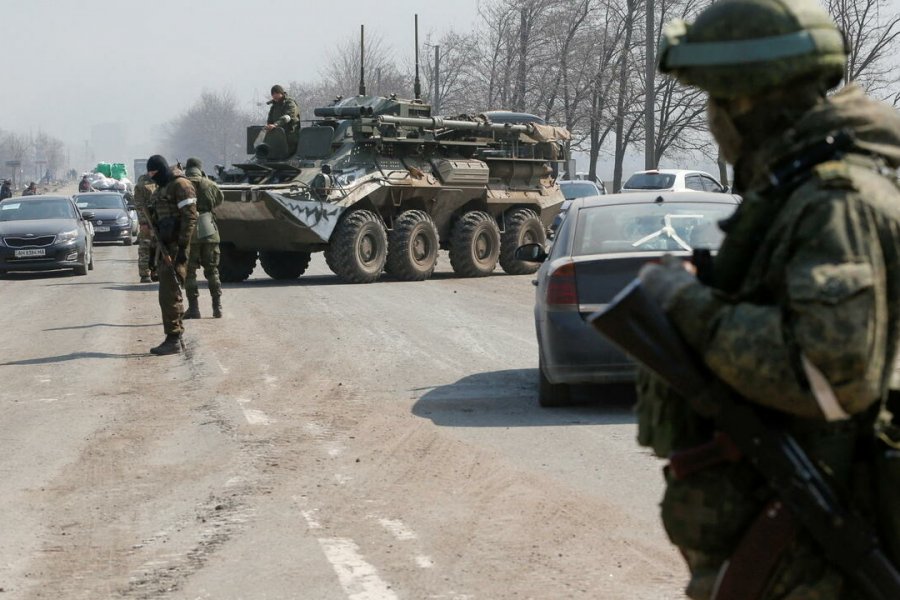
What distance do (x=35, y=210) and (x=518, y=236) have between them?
8.68 meters

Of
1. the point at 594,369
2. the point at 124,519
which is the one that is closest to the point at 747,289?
the point at 124,519

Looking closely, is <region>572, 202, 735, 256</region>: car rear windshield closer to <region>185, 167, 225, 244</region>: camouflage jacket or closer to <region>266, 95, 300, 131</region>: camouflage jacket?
<region>185, 167, 225, 244</region>: camouflage jacket

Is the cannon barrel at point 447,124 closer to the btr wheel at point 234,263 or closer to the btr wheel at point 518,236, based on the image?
the btr wheel at point 518,236

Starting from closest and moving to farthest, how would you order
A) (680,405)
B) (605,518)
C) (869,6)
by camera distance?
(680,405) < (605,518) < (869,6)

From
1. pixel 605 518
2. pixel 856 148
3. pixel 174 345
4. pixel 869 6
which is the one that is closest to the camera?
pixel 856 148

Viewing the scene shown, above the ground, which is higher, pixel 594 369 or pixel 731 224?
pixel 731 224

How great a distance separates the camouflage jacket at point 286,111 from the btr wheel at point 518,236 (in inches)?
164

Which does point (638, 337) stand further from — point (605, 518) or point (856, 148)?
point (605, 518)

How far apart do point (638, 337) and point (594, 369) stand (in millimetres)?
5956

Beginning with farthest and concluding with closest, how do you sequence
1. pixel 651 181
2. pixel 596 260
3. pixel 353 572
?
pixel 651 181
pixel 596 260
pixel 353 572

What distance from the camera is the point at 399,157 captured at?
22.1 meters

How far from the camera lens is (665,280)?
2.28m

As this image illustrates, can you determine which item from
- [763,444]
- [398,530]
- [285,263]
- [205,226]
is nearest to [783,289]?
[763,444]

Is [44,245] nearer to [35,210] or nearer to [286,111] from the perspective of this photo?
[35,210]
